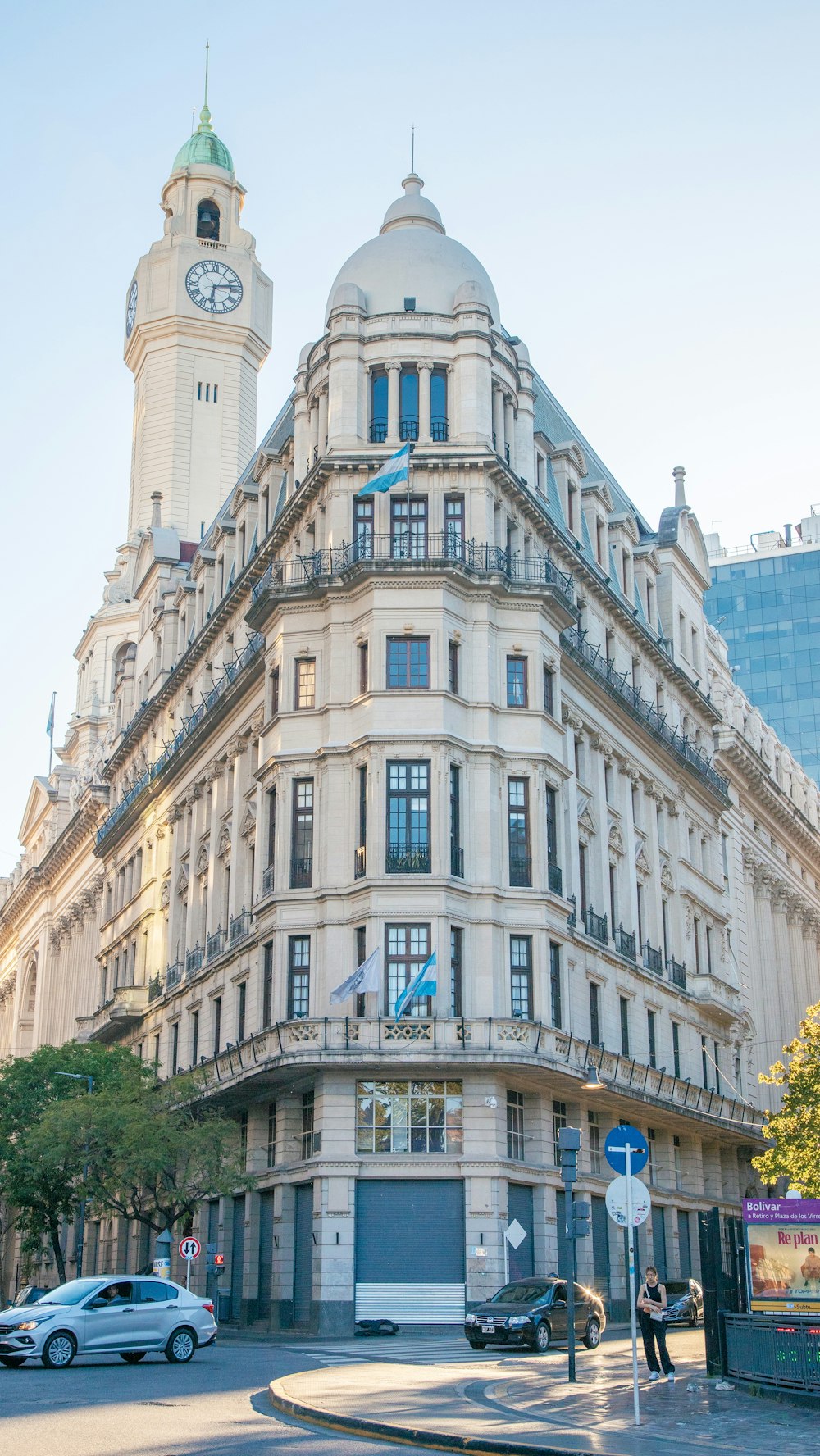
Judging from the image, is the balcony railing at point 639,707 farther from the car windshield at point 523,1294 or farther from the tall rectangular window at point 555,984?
the car windshield at point 523,1294

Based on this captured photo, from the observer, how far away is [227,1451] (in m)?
16.9

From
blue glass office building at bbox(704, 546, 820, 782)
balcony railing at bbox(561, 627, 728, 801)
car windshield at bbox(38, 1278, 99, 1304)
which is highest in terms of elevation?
blue glass office building at bbox(704, 546, 820, 782)

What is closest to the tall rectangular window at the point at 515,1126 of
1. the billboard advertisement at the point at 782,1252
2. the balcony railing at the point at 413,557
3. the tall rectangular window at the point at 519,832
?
the tall rectangular window at the point at 519,832

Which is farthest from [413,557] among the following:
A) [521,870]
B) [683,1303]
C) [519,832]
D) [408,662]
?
[683,1303]

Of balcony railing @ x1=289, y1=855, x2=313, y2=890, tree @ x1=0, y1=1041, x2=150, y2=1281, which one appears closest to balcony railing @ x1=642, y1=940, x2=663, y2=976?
balcony railing @ x1=289, y1=855, x2=313, y2=890

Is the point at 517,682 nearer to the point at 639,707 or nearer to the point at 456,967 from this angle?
the point at 456,967

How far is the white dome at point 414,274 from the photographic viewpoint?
180ft

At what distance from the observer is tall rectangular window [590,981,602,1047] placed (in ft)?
178

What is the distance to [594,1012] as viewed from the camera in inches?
2157

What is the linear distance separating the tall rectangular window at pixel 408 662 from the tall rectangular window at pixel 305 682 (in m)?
3.40

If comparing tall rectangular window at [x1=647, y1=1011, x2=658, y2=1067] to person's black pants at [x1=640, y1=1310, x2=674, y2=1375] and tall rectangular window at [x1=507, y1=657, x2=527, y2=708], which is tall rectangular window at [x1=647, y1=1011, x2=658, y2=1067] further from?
person's black pants at [x1=640, y1=1310, x2=674, y2=1375]

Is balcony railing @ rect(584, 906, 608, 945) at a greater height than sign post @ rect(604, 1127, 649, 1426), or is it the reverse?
balcony railing @ rect(584, 906, 608, 945)

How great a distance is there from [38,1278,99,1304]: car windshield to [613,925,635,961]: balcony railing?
Answer: 31641mm

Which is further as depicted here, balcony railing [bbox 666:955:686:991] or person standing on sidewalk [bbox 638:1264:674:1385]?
balcony railing [bbox 666:955:686:991]
